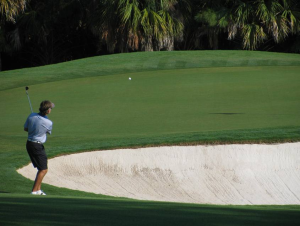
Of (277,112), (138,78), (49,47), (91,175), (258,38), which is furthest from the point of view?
(49,47)

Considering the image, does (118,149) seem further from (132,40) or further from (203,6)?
(203,6)

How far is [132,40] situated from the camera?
2392 cm

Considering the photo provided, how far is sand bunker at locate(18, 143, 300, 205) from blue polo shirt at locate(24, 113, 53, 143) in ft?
4.01

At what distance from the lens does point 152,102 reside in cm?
1267

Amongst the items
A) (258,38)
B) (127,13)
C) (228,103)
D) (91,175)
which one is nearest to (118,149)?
(91,175)

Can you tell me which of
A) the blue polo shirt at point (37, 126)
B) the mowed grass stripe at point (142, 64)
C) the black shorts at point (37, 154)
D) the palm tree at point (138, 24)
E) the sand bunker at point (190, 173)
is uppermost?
the palm tree at point (138, 24)

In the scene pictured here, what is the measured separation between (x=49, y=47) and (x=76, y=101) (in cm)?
1778

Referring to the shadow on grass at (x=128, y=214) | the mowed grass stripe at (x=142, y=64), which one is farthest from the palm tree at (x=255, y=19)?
the shadow on grass at (x=128, y=214)

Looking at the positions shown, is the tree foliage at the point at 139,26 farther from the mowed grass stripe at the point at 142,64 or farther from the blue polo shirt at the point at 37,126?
the blue polo shirt at the point at 37,126

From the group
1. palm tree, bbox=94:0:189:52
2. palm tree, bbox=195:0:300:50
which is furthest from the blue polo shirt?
palm tree, bbox=195:0:300:50

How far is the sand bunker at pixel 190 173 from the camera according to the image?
8.82m

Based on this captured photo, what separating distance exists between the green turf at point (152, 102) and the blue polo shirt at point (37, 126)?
2.30 feet

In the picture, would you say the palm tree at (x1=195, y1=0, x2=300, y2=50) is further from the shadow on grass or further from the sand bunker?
the shadow on grass

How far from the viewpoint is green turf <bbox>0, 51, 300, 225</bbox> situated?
32.8 feet
